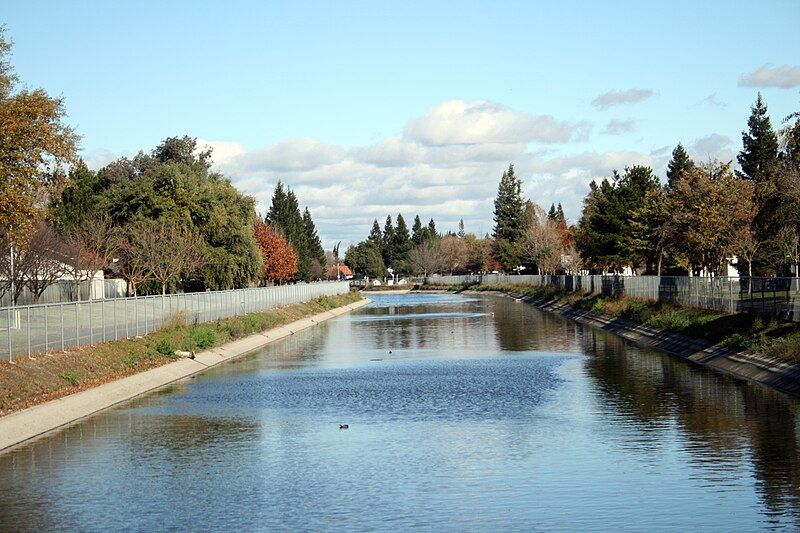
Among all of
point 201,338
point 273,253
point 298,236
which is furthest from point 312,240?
point 201,338

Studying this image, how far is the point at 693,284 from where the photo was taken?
57625mm

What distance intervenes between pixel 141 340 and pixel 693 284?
2899 cm

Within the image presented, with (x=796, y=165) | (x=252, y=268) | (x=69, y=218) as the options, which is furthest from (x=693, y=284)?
(x=69, y=218)

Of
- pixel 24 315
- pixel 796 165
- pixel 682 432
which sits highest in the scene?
pixel 796 165

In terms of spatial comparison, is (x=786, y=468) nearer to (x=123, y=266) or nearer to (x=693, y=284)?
(x=693, y=284)

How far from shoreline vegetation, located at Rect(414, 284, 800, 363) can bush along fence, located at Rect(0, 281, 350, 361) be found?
2494 cm

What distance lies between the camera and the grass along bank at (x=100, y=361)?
103 feet

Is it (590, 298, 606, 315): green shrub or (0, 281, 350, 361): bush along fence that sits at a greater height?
(0, 281, 350, 361): bush along fence

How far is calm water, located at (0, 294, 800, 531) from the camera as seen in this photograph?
57.4 feet

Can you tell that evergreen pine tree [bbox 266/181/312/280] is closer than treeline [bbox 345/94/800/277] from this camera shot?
No

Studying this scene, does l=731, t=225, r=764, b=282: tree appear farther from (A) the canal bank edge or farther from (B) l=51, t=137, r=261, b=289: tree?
(B) l=51, t=137, r=261, b=289: tree

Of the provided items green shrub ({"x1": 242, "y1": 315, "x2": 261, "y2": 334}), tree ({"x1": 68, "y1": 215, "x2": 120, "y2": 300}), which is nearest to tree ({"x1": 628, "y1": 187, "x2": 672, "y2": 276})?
A: green shrub ({"x1": 242, "y1": 315, "x2": 261, "y2": 334})

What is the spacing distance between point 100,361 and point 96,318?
3.95 meters

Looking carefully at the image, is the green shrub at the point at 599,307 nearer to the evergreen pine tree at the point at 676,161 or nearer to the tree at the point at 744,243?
the tree at the point at 744,243
